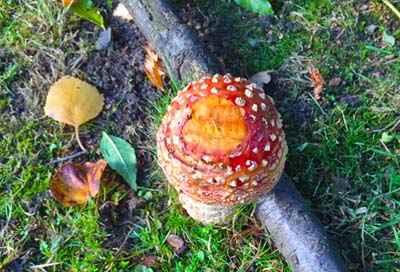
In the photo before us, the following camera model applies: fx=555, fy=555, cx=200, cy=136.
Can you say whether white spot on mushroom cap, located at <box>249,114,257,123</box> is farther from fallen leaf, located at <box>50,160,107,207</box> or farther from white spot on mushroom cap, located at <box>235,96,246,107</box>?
fallen leaf, located at <box>50,160,107,207</box>

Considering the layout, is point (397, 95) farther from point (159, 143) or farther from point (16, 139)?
point (16, 139)

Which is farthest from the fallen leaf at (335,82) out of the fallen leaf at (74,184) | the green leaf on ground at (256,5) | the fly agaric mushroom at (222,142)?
the fallen leaf at (74,184)

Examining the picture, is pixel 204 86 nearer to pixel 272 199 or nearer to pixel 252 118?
pixel 252 118

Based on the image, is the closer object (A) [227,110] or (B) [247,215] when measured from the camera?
(A) [227,110]

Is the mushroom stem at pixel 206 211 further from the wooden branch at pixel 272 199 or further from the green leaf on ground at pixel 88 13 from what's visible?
the green leaf on ground at pixel 88 13

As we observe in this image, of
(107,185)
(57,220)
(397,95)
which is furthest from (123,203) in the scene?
(397,95)

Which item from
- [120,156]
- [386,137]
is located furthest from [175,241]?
[386,137]

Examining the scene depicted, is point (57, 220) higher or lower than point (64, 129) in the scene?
lower
